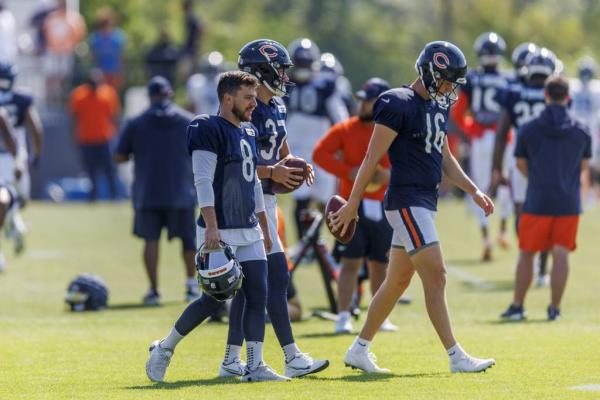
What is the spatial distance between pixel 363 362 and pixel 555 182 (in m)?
3.55

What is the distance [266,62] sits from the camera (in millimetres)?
9672

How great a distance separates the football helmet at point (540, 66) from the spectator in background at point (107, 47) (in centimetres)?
1902

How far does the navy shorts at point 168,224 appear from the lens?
14656 millimetres

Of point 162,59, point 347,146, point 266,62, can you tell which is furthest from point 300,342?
point 162,59

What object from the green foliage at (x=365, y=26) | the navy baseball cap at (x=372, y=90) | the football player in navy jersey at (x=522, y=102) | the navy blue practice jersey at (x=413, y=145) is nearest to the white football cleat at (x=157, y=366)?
the navy blue practice jersey at (x=413, y=145)

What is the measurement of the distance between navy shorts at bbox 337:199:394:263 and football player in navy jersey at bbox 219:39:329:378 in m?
2.18

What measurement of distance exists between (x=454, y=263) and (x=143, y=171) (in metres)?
5.04

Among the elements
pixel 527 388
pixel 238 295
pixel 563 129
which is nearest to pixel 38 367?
pixel 238 295

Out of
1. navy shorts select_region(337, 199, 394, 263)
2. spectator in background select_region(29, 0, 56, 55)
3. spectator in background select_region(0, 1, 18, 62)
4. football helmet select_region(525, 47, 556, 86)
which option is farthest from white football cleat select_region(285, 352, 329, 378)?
spectator in background select_region(29, 0, 56, 55)

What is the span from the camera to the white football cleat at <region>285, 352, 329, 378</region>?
9.35m

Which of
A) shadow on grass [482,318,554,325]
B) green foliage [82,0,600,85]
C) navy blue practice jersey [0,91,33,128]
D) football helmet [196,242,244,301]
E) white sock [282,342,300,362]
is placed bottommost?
green foliage [82,0,600,85]

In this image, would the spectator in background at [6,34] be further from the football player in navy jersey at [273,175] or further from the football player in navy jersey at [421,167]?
the football player in navy jersey at [421,167]

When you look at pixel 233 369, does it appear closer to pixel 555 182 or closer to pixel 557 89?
pixel 555 182

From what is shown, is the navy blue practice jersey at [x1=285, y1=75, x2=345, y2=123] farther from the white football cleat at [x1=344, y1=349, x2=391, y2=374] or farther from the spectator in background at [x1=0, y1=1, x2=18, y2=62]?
the spectator in background at [x1=0, y1=1, x2=18, y2=62]
